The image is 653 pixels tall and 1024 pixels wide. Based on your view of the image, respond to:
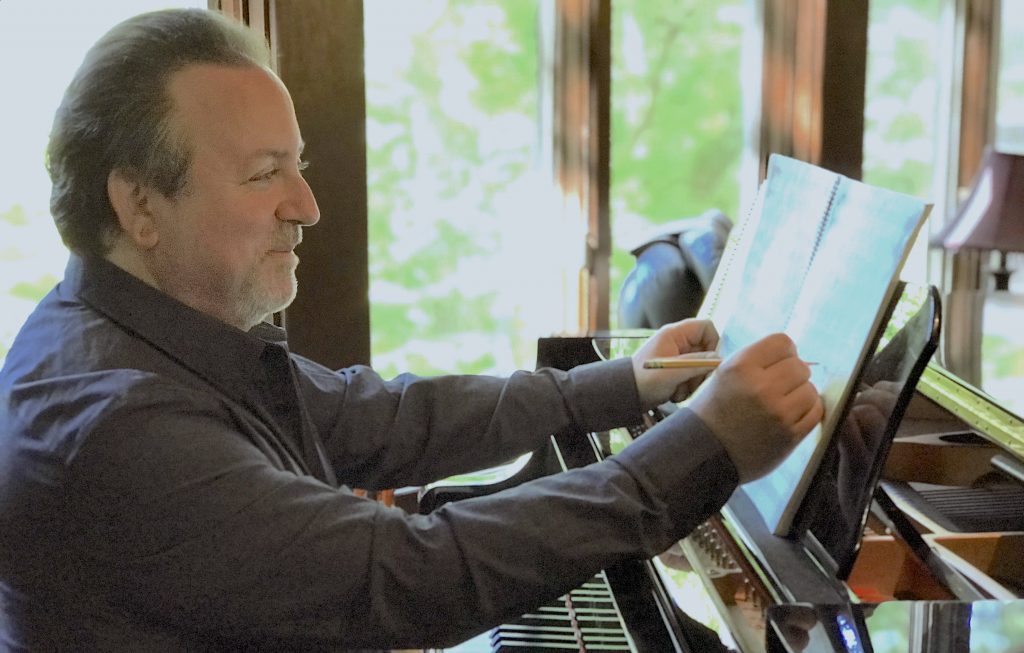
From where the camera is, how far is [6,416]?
99 centimetres

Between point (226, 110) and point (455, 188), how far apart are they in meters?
1.65

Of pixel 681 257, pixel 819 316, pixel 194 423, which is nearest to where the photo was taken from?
pixel 194 423

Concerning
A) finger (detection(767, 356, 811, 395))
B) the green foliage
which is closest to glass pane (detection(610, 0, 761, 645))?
the green foliage

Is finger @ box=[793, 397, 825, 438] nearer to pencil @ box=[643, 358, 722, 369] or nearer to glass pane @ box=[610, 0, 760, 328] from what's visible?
pencil @ box=[643, 358, 722, 369]

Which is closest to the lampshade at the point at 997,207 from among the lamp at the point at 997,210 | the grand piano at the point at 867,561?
the lamp at the point at 997,210

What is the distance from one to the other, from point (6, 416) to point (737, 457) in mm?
680

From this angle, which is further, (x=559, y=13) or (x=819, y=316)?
(x=559, y=13)

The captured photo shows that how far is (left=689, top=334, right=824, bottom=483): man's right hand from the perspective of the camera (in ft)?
3.16

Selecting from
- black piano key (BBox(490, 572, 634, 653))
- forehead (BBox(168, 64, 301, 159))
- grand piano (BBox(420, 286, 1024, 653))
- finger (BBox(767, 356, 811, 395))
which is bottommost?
black piano key (BBox(490, 572, 634, 653))

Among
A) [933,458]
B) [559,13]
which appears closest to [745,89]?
[559,13]

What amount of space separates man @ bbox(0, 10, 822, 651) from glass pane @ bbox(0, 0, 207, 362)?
74 centimetres

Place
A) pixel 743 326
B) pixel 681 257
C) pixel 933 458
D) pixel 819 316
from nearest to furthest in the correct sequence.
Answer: pixel 819 316 < pixel 743 326 < pixel 933 458 < pixel 681 257

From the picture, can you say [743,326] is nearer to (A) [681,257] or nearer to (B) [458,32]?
(A) [681,257]

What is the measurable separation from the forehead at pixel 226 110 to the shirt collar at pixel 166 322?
0.16 m
